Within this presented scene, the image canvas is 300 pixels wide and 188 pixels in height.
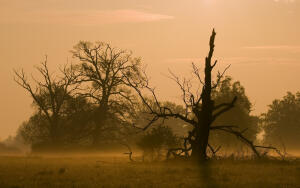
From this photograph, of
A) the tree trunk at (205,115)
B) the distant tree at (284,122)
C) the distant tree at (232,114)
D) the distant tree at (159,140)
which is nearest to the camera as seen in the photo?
the tree trunk at (205,115)

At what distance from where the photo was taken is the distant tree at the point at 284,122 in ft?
248

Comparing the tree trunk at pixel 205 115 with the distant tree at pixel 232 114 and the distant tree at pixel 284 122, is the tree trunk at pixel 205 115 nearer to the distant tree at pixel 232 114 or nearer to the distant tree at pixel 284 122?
the distant tree at pixel 232 114

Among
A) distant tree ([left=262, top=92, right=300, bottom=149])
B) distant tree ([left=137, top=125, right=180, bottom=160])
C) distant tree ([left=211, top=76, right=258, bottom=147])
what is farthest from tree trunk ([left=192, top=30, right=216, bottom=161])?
distant tree ([left=262, top=92, right=300, bottom=149])

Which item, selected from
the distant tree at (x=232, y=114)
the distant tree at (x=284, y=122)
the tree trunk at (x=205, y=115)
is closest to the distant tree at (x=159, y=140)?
the tree trunk at (x=205, y=115)

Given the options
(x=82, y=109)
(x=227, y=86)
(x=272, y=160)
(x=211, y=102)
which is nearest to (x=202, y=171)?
(x=211, y=102)

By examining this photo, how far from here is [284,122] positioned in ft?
255

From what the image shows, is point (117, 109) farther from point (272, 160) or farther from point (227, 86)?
point (272, 160)

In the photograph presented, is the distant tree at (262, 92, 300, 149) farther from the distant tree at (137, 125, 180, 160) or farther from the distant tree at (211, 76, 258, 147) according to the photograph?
the distant tree at (137, 125, 180, 160)

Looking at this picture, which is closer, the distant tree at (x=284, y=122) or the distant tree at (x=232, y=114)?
the distant tree at (x=232, y=114)

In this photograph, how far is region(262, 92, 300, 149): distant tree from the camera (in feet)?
248

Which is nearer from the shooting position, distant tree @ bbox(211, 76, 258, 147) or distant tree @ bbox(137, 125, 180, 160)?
distant tree @ bbox(137, 125, 180, 160)

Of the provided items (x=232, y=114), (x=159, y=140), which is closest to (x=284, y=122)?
(x=232, y=114)

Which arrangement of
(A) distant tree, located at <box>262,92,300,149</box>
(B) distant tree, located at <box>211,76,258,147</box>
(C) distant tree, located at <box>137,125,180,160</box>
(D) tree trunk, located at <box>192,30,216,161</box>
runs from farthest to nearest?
(A) distant tree, located at <box>262,92,300,149</box>, (B) distant tree, located at <box>211,76,258,147</box>, (C) distant tree, located at <box>137,125,180,160</box>, (D) tree trunk, located at <box>192,30,216,161</box>

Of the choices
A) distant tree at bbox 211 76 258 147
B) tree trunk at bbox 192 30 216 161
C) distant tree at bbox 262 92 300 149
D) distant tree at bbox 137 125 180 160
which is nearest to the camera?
tree trunk at bbox 192 30 216 161
